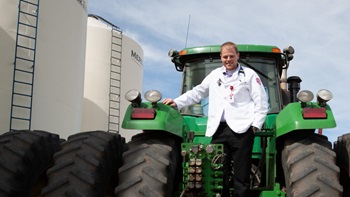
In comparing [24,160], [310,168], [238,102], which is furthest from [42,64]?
[310,168]

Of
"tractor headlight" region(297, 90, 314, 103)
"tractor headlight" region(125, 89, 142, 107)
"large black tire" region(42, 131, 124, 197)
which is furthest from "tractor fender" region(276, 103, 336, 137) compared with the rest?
"large black tire" region(42, 131, 124, 197)

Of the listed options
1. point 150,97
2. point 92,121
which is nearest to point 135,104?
point 150,97

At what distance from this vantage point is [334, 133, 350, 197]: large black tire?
13.7ft

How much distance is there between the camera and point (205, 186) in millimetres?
4141

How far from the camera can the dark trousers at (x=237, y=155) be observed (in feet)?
13.9

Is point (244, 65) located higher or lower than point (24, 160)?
higher

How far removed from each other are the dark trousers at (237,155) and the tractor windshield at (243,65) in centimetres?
121

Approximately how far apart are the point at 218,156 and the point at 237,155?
0.91 ft

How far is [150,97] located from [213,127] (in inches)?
24.5

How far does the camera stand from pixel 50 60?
14.0 m

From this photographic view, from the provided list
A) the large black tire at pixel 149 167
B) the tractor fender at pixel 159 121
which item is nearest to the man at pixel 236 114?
the tractor fender at pixel 159 121

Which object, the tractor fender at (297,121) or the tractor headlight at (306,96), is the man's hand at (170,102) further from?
the tractor headlight at (306,96)

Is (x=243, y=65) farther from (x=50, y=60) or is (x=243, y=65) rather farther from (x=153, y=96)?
(x=50, y=60)

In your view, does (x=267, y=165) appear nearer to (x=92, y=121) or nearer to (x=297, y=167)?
(x=297, y=167)
